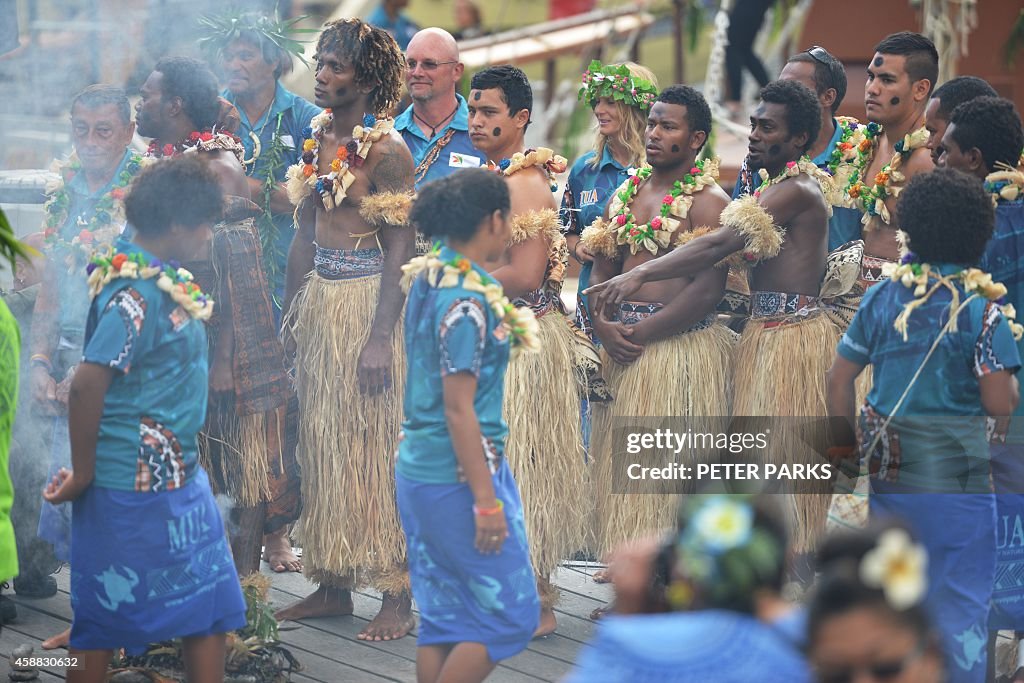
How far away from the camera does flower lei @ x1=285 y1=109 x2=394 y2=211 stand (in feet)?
15.8

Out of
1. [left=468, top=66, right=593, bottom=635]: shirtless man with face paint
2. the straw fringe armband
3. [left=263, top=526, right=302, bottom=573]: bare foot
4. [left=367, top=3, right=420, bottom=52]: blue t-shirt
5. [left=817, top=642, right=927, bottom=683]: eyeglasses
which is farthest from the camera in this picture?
[left=367, top=3, right=420, bottom=52]: blue t-shirt

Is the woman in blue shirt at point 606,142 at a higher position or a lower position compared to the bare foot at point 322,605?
higher

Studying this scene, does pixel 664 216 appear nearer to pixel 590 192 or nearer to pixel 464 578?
pixel 590 192

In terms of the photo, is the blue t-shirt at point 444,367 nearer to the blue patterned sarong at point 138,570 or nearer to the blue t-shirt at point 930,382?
the blue patterned sarong at point 138,570

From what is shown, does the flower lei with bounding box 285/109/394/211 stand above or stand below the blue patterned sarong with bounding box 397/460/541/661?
above

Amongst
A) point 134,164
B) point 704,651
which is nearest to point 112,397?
point 134,164

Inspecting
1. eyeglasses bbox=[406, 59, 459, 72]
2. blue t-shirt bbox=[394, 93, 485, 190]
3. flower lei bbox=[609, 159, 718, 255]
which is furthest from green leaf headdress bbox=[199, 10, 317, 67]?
flower lei bbox=[609, 159, 718, 255]

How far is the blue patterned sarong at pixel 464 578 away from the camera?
358cm

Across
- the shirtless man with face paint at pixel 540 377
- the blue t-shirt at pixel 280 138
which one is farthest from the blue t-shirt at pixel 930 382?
the blue t-shirt at pixel 280 138

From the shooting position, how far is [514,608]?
360 cm

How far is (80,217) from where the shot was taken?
4.95 metres

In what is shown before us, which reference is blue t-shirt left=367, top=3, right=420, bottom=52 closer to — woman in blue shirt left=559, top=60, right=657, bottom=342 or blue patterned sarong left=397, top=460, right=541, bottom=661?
woman in blue shirt left=559, top=60, right=657, bottom=342

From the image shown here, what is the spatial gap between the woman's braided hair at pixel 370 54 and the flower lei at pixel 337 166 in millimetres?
120

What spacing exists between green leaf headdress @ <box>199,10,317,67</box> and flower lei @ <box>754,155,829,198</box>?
195 centimetres
